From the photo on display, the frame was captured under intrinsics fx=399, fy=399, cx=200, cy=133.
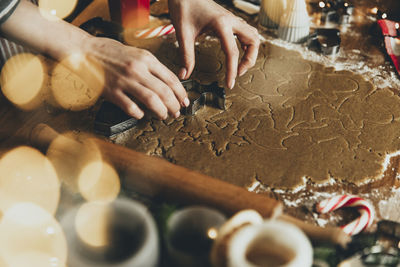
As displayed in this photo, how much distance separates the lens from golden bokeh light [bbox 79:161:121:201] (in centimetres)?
78

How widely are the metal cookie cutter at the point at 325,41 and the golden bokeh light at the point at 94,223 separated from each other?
1039 millimetres

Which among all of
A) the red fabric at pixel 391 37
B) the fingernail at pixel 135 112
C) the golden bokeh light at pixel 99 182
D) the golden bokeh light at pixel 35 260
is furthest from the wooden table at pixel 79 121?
the golden bokeh light at pixel 35 260

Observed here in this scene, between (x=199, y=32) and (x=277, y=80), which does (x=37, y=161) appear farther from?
(x=277, y=80)

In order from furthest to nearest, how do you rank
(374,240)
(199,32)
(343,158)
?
(199,32) → (343,158) → (374,240)

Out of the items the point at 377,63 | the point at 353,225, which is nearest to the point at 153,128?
the point at 353,225

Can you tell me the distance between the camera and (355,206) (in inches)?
34.9

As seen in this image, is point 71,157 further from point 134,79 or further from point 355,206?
point 355,206

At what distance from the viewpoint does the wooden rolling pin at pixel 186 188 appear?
2.32ft

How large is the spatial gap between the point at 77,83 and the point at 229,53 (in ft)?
Answer: 1.52

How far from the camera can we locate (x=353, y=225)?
2.74 ft

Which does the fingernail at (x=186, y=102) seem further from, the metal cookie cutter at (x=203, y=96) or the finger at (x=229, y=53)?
the finger at (x=229, y=53)

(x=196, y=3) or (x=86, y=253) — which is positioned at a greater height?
(x=196, y=3)

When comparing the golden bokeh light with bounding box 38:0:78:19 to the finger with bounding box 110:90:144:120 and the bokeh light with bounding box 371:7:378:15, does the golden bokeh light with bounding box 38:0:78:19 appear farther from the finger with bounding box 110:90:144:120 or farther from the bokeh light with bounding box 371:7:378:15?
the bokeh light with bounding box 371:7:378:15

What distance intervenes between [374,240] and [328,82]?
64cm
